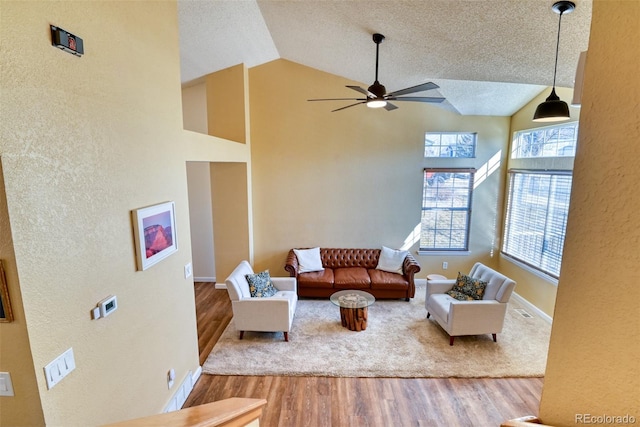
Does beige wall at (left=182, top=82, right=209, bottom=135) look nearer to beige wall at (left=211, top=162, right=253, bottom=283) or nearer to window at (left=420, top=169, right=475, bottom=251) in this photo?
beige wall at (left=211, top=162, right=253, bottom=283)

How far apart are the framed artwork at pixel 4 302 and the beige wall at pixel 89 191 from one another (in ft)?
0.11

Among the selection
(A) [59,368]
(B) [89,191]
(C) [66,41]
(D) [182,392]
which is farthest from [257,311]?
(C) [66,41]

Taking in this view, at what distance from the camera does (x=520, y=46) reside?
3064 millimetres

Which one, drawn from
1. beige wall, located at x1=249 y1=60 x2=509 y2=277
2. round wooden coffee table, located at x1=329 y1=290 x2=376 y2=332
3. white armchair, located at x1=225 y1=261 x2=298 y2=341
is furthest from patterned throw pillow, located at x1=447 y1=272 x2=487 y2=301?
white armchair, located at x1=225 y1=261 x2=298 y2=341

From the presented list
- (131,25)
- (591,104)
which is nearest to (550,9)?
(591,104)

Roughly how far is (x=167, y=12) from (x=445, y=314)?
478 centimetres

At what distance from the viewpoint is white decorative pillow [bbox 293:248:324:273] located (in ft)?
18.9

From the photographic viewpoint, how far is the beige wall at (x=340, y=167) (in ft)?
19.1

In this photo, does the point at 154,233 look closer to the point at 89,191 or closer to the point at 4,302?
the point at 89,191

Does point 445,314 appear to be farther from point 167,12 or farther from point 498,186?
point 167,12

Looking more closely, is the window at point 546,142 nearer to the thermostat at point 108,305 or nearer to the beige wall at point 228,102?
the beige wall at point 228,102

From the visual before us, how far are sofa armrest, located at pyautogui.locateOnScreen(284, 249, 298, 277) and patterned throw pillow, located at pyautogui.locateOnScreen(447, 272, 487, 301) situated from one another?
2.64 meters

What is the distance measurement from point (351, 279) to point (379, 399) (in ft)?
7.89

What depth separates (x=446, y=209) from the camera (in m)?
6.14
